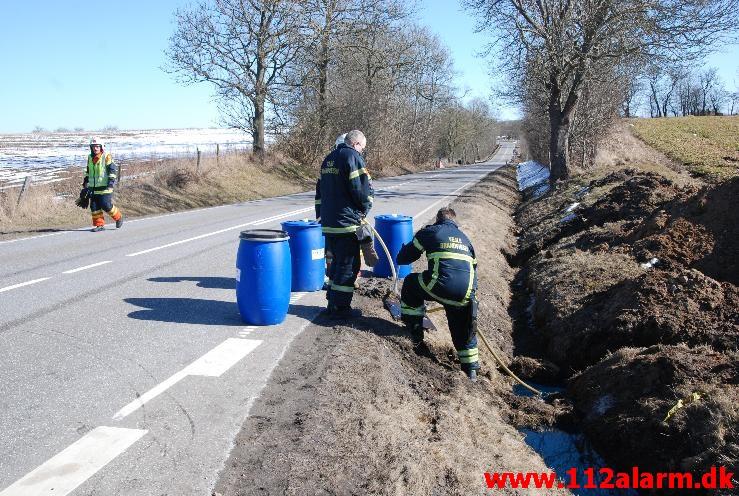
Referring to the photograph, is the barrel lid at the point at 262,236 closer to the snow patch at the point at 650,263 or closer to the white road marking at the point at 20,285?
the white road marking at the point at 20,285

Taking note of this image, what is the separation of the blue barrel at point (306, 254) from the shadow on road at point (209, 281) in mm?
946

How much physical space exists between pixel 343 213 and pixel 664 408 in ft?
12.1

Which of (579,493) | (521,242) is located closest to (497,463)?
(579,493)

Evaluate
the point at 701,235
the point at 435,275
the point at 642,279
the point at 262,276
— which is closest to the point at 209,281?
the point at 262,276

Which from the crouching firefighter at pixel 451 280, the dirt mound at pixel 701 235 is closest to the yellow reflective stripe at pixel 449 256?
the crouching firefighter at pixel 451 280

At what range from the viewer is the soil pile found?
16.4ft

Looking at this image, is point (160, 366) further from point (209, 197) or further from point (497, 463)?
point (209, 197)

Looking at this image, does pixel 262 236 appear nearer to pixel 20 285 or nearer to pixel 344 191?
pixel 344 191

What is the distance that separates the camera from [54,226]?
14.3 m

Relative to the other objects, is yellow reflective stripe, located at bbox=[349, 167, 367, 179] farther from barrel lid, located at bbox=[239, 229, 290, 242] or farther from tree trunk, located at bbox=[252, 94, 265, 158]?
tree trunk, located at bbox=[252, 94, 265, 158]

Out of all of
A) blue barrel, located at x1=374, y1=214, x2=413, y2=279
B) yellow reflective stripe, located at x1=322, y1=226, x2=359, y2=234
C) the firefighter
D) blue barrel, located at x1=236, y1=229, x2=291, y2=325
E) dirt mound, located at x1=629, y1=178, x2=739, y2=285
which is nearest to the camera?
blue barrel, located at x1=236, y1=229, x2=291, y2=325

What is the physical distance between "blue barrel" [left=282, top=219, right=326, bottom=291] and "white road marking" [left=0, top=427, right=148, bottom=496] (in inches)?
154

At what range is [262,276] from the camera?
615 centimetres

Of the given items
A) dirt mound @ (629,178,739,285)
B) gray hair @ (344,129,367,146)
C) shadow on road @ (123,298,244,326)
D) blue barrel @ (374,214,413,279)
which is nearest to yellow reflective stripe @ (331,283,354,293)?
shadow on road @ (123,298,244,326)
